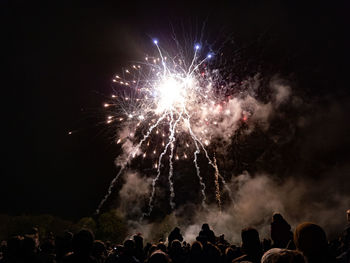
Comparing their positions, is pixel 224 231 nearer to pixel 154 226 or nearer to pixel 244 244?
pixel 154 226

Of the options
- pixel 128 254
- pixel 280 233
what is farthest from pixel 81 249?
pixel 280 233

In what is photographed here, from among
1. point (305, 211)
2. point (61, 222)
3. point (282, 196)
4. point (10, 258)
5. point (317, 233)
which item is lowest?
point (317, 233)

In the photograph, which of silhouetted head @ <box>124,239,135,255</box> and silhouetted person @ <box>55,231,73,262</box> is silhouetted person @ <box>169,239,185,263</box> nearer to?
silhouetted head @ <box>124,239,135,255</box>

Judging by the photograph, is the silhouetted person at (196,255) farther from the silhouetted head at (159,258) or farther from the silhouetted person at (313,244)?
the silhouetted person at (313,244)

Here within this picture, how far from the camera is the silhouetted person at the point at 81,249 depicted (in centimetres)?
310

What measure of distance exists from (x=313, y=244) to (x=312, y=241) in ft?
0.09

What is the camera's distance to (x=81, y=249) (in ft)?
10.3

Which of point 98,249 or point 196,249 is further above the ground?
point 98,249

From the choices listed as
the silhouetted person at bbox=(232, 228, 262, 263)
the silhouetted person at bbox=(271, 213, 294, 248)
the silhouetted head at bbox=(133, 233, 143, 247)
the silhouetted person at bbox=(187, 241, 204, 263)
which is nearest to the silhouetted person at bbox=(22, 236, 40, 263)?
the silhouetted head at bbox=(133, 233, 143, 247)

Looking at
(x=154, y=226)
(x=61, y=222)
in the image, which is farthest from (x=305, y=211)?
(x=61, y=222)

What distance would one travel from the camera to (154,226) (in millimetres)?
40469

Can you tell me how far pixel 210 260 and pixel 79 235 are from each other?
2.02 metres

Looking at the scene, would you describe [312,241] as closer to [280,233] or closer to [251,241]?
[251,241]

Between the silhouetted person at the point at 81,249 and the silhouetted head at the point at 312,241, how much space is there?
232cm
